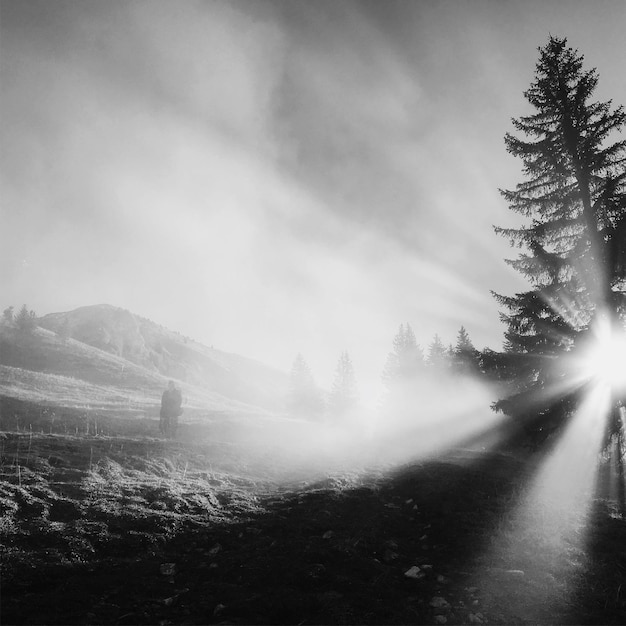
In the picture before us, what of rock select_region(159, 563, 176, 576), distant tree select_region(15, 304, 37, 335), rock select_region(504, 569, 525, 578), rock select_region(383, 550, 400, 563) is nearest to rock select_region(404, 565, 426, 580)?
rock select_region(383, 550, 400, 563)

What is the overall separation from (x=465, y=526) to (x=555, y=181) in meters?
12.4

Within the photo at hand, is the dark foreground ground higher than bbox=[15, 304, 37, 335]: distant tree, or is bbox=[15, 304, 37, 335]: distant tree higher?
bbox=[15, 304, 37, 335]: distant tree

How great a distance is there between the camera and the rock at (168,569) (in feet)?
19.4

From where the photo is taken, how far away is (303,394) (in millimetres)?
57625

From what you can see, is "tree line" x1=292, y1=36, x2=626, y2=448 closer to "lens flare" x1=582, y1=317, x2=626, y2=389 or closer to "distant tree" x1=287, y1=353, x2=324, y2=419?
"lens flare" x1=582, y1=317, x2=626, y2=389

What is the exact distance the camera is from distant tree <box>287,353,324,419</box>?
184ft

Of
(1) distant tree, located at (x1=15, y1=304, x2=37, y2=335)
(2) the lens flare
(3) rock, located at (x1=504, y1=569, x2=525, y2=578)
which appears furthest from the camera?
(1) distant tree, located at (x1=15, y1=304, x2=37, y2=335)

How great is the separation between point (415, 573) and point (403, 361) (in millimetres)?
45036

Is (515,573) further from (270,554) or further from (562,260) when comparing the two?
(562,260)

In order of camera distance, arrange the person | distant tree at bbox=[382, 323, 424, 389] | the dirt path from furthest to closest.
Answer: distant tree at bbox=[382, 323, 424, 389] → the person → the dirt path

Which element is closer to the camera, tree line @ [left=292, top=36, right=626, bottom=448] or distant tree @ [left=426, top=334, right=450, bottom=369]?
tree line @ [left=292, top=36, right=626, bottom=448]

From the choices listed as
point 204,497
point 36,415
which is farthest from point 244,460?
point 36,415

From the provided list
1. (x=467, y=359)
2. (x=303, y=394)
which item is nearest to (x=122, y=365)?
(x=303, y=394)

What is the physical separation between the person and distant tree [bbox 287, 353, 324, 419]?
123 feet
